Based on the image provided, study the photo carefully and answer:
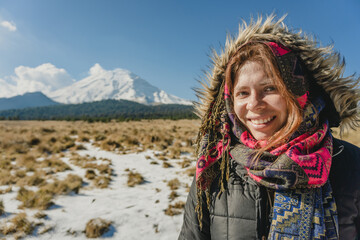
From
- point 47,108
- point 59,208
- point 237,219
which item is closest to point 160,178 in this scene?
point 59,208

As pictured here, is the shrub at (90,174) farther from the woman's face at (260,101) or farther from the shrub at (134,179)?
the woman's face at (260,101)

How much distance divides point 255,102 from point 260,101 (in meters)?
0.04

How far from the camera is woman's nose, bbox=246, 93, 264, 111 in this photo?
45.8 inches

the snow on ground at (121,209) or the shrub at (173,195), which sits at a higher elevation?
the shrub at (173,195)

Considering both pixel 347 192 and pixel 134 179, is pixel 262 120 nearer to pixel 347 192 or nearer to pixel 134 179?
pixel 347 192

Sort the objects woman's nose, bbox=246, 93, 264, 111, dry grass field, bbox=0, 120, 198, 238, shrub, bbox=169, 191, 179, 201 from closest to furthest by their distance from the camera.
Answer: woman's nose, bbox=246, 93, 264, 111 < dry grass field, bbox=0, 120, 198, 238 < shrub, bbox=169, 191, 179, 201

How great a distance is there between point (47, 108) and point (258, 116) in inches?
8341

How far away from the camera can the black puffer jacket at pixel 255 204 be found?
1073 mm

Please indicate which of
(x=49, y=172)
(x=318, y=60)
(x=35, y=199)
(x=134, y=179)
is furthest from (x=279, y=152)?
(x=49, y=172)

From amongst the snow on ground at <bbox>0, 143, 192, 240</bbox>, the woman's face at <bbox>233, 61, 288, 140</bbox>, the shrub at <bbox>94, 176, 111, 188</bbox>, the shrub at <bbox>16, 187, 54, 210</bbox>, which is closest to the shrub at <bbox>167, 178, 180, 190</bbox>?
the snow on ground at <bbox>0, 143, 192, 240</bbox>

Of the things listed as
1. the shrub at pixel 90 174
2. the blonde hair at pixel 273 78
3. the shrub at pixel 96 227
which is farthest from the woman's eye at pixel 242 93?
the shrub at pixel 90 174

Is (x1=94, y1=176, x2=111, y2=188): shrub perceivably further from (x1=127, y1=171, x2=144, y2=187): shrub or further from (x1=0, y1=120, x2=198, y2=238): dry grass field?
(x1=127, y1=171, x2=144, y2=187): shrub

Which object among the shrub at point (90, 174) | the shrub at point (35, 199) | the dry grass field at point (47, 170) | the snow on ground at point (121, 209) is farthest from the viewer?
the shrub at point (90, 174)

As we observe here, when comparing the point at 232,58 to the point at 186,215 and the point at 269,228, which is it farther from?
the point at 186,215
